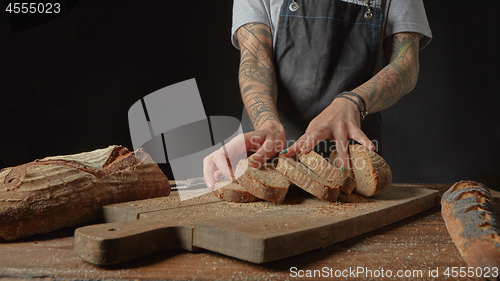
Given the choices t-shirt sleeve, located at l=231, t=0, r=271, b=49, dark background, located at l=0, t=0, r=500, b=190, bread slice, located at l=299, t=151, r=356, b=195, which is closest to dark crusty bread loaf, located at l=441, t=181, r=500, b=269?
bread slice, located at l=299, t=151, r=356, b=195

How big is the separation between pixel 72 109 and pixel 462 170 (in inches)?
187

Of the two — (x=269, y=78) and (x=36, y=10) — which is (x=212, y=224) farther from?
(x=36, y=10)

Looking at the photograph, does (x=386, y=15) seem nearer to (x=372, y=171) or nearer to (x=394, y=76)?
(x=394, y=76)

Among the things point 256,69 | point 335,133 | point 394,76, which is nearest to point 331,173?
point 335,133

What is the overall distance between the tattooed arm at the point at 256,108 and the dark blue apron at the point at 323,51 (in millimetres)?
146

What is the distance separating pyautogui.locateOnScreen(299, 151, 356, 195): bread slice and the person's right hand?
0.27 meters

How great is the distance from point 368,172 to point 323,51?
3.58 feet

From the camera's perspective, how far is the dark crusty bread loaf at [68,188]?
119cm

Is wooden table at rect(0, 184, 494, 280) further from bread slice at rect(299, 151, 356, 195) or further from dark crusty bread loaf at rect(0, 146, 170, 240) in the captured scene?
bread slice at rect(299, 151, 356, 195)

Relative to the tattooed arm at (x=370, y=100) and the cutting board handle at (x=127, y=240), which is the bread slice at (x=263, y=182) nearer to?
the tattooed arm at (x=370, y=100)


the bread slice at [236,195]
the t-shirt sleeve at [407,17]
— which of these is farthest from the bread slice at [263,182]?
the t-shirt sleeve at [407,17]

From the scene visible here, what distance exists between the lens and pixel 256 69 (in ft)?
7.80

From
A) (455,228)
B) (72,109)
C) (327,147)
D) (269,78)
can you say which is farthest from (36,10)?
(455,228)

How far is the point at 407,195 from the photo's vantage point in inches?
66.4
